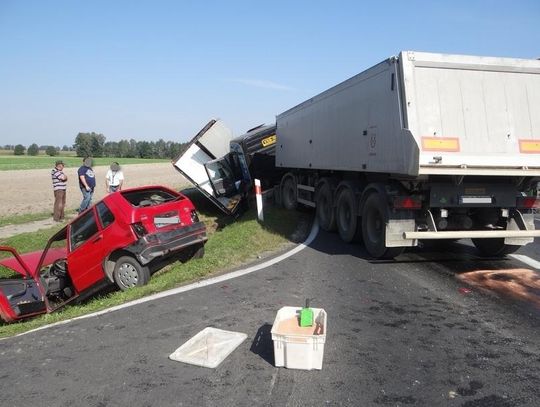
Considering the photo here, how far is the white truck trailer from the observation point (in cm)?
686

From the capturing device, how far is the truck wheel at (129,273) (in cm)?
722

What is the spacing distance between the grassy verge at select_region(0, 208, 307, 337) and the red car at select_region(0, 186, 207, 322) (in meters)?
0.28

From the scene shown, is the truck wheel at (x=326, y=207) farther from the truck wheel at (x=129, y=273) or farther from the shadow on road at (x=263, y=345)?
the shadow on road at (x=263, y=345)

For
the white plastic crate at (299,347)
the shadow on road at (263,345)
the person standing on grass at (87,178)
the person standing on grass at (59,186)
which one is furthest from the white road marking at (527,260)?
the person standing on grass at (59,186)

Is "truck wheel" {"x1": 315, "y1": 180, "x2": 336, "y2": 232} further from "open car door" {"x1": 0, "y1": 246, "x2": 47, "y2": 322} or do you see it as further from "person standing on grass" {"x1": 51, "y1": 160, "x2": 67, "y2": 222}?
"person standing on grass" {"x1": 51, "y1": 160, "x2": 67, "y2": 222}

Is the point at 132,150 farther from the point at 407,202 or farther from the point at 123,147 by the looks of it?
the point at 407,202

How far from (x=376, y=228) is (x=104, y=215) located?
438 cm

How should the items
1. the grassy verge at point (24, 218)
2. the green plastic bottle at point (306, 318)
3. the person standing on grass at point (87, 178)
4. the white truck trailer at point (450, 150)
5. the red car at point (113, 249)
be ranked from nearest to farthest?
the green plastic bottle at point (306, 318)
the white truck trailer at point (450, 150)
the red car at point (113, 249)
the person standing on grass at point (87, 178)
the grassy verge at point (24, 218)

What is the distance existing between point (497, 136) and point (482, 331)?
345 cm

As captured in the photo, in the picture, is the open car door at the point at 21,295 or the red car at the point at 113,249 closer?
the open car door at the point at 21,295

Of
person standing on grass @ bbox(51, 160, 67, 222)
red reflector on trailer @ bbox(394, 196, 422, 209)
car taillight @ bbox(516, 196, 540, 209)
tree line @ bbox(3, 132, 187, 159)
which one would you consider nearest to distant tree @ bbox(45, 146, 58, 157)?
tree line @ bbox(3, 132, 187, 159)

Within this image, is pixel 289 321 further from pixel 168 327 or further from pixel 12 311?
pixel 12 311

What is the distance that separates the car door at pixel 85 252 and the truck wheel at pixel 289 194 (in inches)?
285

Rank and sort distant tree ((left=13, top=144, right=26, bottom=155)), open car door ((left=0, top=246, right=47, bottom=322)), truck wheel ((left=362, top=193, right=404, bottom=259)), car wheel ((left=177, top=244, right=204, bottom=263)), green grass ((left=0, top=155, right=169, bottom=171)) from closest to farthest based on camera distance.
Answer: open car door ((left=0, top=246, right=47, bottom=322)) → truck wheel ((left=362, top=193, right=404, bottom=259)) → car wheel ((left=177, top=244, right=204, bottom=263)) → green grass ((left=0, top=155, right=169, bottom=171)) → distant tree ((left=13, top=144, right=26, bottom=155))
